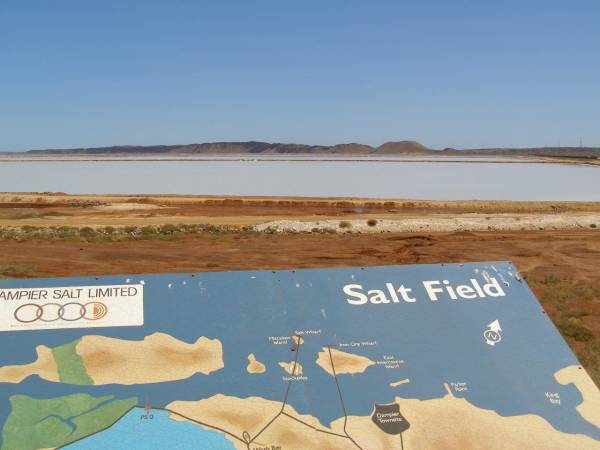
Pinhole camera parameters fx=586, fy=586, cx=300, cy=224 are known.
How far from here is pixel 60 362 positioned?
5070 mm

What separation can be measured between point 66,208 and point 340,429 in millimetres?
40194

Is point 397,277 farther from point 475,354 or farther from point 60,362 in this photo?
point 60,362

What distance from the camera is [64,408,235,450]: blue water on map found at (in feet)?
15.0

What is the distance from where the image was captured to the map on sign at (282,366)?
4.76 m

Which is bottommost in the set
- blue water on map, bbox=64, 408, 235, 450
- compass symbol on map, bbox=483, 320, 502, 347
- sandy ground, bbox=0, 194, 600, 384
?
blue water on map, bbox=64, 408, 235, 450

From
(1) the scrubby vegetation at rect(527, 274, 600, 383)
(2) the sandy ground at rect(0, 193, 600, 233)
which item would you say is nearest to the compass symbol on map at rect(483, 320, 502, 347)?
(1) the scrubby vegetation at rect(527, 274, 600, 383)

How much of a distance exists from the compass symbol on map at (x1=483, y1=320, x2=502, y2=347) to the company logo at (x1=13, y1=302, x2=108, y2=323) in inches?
147

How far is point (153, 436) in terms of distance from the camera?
183 inches

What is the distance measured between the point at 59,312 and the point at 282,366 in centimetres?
218

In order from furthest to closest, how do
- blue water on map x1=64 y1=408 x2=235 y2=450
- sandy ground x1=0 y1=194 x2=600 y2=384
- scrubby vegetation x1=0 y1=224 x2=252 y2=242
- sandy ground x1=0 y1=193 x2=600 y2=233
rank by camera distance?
sandy ground x1=0 y1=193 x2=600 y2=233 < scrubby vegetation x1=0 y1=224 x2=252 y2=242 < sandy ground x1=0 y1=194 x2=600 y2=384 < blue water on map x1=64 y1=408 x2=235 y2=450

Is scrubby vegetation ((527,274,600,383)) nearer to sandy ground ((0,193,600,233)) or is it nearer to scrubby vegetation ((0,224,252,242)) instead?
sandy ground ((0,193,600,233))

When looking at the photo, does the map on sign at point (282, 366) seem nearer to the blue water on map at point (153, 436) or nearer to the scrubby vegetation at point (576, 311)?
the blue water on map at point (153, 436)

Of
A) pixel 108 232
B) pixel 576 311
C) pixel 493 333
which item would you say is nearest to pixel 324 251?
pixel 576 311

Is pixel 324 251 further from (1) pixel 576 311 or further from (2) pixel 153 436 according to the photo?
(2) pixel 153 436
